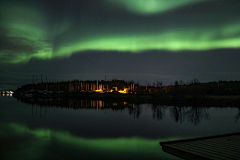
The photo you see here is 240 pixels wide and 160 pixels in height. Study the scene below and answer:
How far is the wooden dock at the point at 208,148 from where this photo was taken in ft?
25.5

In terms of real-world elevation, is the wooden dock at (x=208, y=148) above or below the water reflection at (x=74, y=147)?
above

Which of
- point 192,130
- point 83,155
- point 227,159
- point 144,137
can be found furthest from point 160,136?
point 227,159

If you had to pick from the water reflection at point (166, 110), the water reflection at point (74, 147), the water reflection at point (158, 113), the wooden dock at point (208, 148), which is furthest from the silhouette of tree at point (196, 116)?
the wooden dock at point (208, 148)

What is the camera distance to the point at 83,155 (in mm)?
10539

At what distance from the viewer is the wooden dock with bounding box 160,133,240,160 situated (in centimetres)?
776

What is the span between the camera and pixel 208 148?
8.66 metres

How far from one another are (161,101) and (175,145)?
3613 centimetres

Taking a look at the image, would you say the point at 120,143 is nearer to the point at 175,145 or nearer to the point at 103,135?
the point at 103,135

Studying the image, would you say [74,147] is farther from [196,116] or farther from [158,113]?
[158,113]

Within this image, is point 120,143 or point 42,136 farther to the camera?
point 42,136

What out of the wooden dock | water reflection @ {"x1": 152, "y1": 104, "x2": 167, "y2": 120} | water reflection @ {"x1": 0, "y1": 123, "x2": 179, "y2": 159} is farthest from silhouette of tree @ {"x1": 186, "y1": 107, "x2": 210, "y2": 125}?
the wooden dock

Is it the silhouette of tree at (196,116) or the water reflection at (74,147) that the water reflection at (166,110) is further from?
the water reflection at (74,147)

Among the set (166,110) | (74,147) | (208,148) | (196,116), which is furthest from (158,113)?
(208,148)

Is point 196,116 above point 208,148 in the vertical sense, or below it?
below
